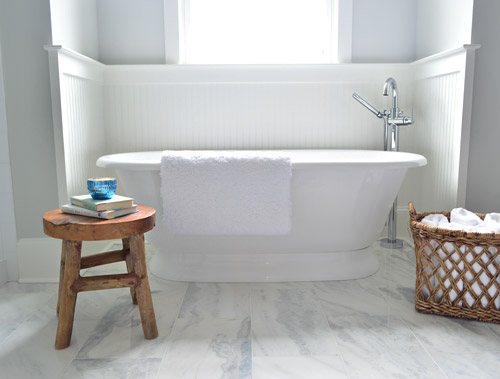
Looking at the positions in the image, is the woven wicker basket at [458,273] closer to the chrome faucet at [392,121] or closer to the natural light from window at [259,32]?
the chrome faucet at [392,121]

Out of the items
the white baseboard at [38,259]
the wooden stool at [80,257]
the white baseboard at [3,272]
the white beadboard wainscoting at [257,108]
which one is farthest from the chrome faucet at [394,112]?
the white baseboard at [3,272]

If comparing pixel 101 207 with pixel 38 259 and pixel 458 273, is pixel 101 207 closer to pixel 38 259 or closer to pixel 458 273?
pixel 38 259

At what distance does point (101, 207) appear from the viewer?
1.41m

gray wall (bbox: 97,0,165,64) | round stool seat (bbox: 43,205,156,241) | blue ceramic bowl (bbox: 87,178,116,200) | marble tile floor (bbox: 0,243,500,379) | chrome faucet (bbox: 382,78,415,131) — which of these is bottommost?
marble tile floor (bbox: 0,243,500,379)

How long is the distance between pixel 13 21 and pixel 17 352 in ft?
4.53

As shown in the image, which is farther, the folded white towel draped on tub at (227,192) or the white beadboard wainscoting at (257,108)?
the white beadboard wainscoting at (257,108)

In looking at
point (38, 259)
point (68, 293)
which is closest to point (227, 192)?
point (68, 293)

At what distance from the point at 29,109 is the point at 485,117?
209cm

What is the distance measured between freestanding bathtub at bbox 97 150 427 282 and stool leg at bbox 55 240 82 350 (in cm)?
50

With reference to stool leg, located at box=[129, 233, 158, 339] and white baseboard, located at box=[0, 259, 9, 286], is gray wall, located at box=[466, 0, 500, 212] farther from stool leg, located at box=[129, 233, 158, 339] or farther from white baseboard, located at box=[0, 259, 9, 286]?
white baseboard, located at box=[0, 259, 9, 286]

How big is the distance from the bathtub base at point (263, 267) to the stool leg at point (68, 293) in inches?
25.9

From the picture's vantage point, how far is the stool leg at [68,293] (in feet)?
4.61

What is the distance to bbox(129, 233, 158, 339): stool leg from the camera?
4.76ft

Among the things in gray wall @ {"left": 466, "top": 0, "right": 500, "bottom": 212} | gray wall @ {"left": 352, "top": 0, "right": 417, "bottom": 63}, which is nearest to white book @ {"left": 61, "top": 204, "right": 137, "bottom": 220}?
gray wall @ {"left": 466, "top": 0, "right": 500, "bottom": 212}
